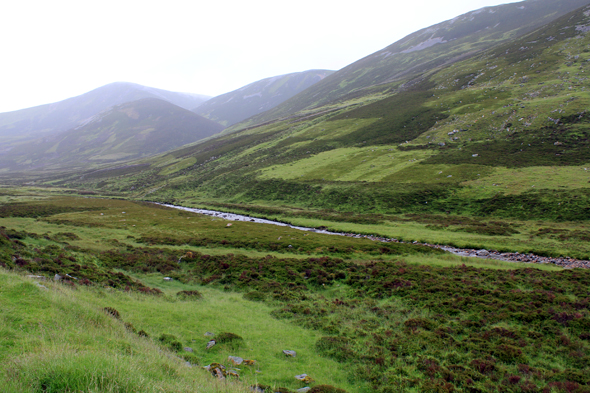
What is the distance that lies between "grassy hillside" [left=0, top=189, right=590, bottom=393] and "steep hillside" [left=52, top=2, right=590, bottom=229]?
29.4 metres

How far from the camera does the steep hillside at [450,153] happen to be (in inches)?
2041

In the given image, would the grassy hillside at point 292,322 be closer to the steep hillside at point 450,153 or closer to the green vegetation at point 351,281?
the green vegetation at point 351,281

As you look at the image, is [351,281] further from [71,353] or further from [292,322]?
[71,353]

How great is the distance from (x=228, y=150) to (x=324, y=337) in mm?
149513

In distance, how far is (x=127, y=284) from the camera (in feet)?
63.3

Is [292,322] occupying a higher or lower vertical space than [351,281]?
higher

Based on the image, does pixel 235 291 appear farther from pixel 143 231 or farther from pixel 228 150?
pixel 228 150

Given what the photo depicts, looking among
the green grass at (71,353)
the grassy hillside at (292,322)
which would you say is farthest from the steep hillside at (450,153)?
the green grass at (71,353)

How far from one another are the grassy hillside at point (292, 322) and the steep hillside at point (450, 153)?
29415 millimetres

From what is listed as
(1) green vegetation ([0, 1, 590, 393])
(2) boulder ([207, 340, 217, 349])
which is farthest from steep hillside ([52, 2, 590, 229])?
(2) boulder ([207, 340, 217, 349])

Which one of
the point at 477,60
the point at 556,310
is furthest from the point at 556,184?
the point at 477,60

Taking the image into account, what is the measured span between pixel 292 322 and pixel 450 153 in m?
75.2

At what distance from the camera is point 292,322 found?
55.5 ft

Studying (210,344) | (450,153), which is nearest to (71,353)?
(210,344)
